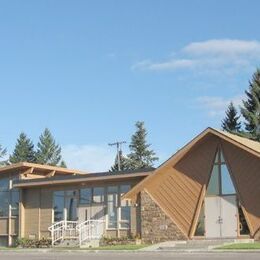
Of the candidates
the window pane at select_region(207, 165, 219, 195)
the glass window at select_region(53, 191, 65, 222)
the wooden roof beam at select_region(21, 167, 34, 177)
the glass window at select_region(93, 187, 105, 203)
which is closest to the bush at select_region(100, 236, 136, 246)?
the glass window at select_region(93, 187, 105, 203)

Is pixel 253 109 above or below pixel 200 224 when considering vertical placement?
above

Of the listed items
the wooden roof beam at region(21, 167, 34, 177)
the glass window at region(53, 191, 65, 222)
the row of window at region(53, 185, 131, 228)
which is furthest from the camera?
the wooden roof beam at region(21, 167, 34, 177)

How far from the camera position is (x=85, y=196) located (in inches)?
1391

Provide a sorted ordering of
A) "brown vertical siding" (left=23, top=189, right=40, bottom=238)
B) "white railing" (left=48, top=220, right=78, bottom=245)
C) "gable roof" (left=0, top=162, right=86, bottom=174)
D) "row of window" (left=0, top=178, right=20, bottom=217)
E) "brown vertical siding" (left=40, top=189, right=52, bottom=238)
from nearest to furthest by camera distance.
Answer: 1. "white railing" (left=48, top=220, right=78, bottom=245)
2. "brown vertical siding" (left=40, top=189, right=52, bottom=238)
3. "brown vertical siding" (left=23, top=189, right=40, bottom=238)
4. "gable roof" (left=0, top=162, right=86, bottom=174)
5. "row of window" (left=0, top=178, right=20, bottom=217)

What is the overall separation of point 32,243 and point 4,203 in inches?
193

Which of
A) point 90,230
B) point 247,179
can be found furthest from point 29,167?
point 247,179

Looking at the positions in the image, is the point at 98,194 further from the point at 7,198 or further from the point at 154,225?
the point at 7,198

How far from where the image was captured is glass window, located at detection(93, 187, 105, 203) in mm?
34469

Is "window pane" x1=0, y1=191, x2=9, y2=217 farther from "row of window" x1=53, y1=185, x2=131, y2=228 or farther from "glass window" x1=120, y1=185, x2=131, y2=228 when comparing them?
"glass window" x1=120, y1=185, x2=131, y2=228

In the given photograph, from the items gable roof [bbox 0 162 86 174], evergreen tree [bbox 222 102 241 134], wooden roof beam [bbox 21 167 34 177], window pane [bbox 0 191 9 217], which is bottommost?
window pane [bbox 0 191 9 217]

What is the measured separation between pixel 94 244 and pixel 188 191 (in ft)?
19.0

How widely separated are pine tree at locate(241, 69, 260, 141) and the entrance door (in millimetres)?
27219

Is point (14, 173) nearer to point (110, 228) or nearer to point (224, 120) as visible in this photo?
point (110, 228)

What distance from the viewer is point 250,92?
59.8 meters
